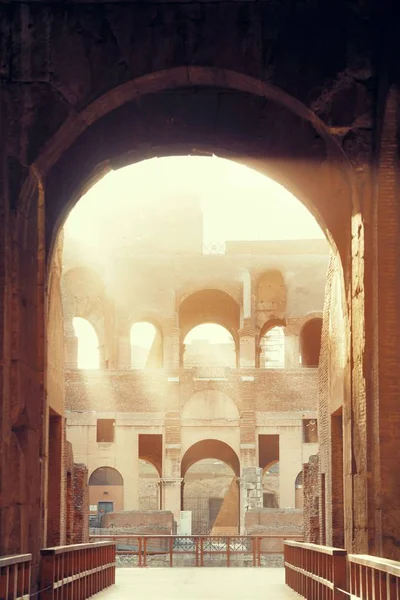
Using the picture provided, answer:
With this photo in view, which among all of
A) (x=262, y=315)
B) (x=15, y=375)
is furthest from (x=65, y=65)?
(x=262, y=315)

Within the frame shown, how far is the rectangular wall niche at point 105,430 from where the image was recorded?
1463 inches

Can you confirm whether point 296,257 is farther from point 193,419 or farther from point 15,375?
point 15,375

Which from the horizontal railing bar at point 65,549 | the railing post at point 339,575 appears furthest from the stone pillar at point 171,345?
the railing post at point 339,575

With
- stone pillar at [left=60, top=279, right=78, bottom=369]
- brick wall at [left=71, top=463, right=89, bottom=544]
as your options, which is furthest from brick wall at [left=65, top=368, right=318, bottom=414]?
brick wall at [left=71, top=463, right=89, bottom=544]

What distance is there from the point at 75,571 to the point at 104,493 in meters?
25.5

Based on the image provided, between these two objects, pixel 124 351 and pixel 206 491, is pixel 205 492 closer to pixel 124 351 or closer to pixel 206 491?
pixel 206 491

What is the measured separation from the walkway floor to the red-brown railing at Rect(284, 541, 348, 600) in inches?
9.2

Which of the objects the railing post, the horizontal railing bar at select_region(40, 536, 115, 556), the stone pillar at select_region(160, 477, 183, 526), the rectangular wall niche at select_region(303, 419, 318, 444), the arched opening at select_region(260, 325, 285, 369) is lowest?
the railing post

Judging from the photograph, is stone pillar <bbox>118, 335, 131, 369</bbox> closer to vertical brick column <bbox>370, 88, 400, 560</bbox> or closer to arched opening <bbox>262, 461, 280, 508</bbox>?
arched opening <bbox>262, 461, 280, 508</bbox>

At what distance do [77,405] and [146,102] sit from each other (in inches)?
969

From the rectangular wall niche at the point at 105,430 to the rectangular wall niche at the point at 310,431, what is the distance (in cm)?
632

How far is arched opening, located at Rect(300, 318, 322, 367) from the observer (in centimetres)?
3897

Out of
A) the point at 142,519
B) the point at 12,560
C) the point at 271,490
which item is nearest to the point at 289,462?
the point at 142,519

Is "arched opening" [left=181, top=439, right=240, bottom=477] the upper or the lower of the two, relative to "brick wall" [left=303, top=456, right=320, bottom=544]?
upper
